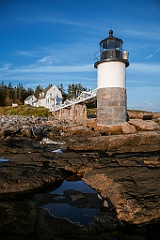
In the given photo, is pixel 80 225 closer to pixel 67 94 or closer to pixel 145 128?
pixel 145 128

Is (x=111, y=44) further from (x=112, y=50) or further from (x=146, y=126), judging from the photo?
(x=146, y=126)

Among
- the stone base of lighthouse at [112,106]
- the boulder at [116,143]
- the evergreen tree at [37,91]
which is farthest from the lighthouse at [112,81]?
the evergreen tree at [37,91]

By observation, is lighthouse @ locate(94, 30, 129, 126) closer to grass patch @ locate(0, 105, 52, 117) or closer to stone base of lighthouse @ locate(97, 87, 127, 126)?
stone base of lighthouse @ locate(97, 87, 127, 126)

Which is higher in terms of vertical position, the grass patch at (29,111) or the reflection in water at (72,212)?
the grass patch at (29,111)

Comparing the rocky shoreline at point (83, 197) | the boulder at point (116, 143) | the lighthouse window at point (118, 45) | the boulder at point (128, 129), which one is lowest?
the rocky shoreline at point (83, 197)

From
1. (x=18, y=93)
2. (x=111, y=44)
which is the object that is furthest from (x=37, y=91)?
(x=111, y=44)

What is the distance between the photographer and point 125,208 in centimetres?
398

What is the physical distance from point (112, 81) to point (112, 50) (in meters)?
2.68

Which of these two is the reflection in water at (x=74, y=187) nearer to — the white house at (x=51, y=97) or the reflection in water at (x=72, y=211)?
the reflection in water at (x=72, y=211)

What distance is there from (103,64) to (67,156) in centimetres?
1115

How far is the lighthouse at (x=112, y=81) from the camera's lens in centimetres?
1691

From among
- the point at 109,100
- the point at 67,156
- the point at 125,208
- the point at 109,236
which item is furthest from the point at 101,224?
the point at 109,100

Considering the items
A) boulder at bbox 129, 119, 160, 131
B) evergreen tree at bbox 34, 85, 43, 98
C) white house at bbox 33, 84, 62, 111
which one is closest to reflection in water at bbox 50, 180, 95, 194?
boulder at bbox 129, 119, 160, 131

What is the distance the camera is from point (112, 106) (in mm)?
16938
